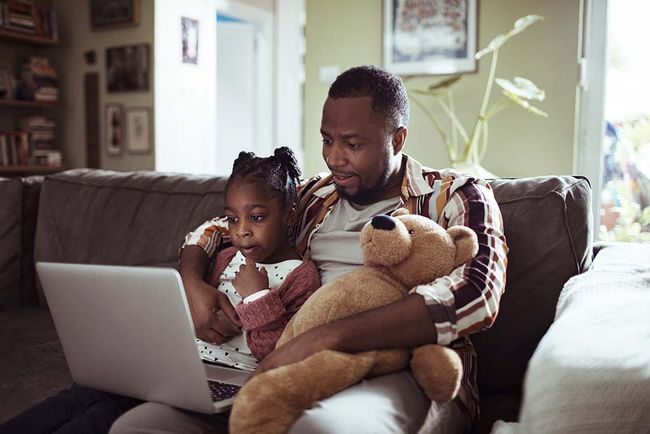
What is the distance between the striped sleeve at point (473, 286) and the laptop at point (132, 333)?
37cm

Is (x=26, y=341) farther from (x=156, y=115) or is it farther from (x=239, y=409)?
(x=156, y=115)

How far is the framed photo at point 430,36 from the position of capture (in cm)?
451

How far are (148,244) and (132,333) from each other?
2.94 ft

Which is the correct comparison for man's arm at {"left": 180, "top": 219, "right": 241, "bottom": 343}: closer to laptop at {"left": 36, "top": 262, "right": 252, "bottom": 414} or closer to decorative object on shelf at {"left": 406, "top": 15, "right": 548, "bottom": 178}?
laptop at {"left": 36, "top": 262, "right": 252, "bottom": 414}

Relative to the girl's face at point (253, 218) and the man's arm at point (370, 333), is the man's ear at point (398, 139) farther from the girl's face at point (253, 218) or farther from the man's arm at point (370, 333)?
the man's arm at point (370, 333)

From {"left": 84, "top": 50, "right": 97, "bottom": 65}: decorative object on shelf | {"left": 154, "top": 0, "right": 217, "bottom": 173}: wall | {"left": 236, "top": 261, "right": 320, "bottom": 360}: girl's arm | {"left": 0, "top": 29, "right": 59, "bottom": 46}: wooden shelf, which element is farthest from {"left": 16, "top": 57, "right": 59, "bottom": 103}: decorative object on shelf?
{"left": 236, "top": 261, "right": 320, "bottom": 360}: girl's arm

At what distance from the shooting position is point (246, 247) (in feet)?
4.58

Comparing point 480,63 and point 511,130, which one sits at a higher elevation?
point 480,63

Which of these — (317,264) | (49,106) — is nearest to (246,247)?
(317,264)

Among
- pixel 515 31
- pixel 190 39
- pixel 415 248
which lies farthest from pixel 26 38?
pixel 415 248

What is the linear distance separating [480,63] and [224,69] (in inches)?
87.5

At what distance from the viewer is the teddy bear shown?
98 cm

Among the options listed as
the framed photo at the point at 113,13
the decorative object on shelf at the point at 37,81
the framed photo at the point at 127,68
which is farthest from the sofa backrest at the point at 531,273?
the decorative object on shelf at the point at 37,81

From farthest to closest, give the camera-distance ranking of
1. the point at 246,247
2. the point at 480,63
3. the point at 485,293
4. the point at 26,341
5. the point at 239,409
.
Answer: the point at 480,63 → the point at 26,341 → the point at 246,247 → the point at 485,293 → the point at 239,409
